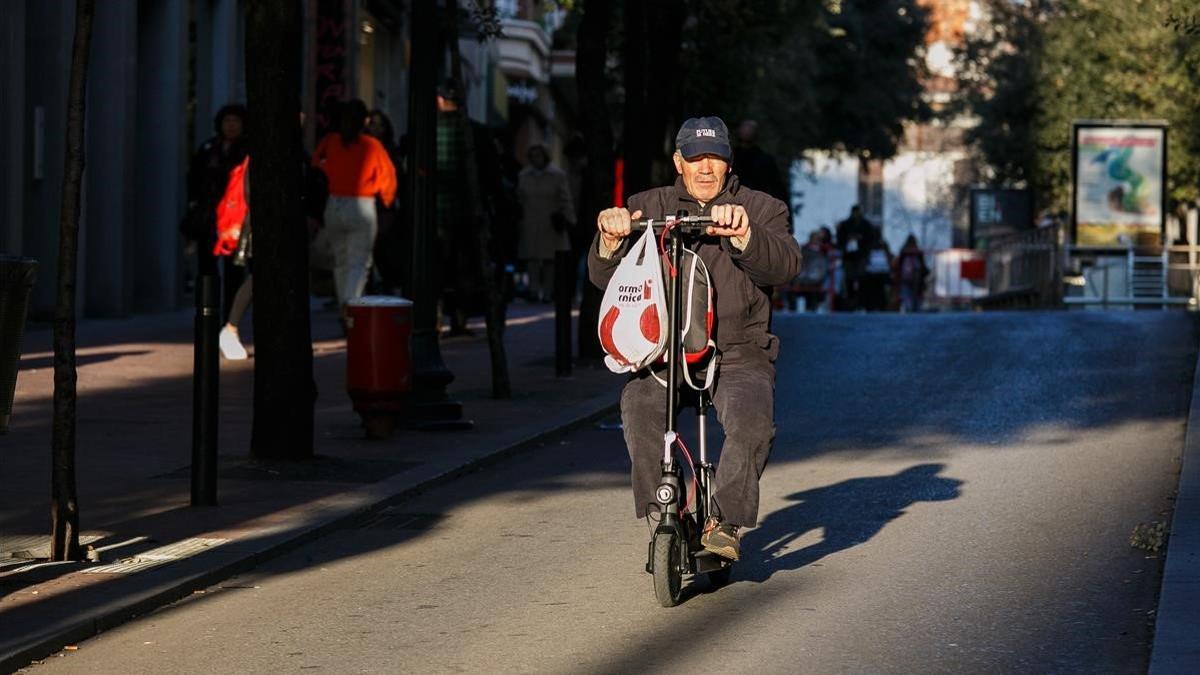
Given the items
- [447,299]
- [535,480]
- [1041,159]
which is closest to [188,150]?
[447,299]

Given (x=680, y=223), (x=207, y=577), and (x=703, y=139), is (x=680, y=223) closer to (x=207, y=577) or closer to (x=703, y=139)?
(x=703, y=139)

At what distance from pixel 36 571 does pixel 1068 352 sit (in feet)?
40.5

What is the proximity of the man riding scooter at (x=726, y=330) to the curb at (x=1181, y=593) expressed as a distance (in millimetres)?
1353

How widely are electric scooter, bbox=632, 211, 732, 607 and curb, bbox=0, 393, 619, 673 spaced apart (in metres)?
1.60

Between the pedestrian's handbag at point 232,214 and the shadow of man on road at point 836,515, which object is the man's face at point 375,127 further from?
the shadow of man on road at point 836,515

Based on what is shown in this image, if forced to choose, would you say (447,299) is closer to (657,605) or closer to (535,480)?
(535,480)

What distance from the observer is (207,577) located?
8.20 metres

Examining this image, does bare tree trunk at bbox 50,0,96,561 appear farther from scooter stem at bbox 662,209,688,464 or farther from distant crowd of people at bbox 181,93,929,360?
distant crowd of people at bbox 181,93,929,360

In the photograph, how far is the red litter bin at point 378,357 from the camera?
12.0 metres

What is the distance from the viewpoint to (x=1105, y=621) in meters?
7.44

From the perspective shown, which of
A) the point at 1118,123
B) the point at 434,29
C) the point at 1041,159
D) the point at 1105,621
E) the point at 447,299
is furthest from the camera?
the point at 1041,159

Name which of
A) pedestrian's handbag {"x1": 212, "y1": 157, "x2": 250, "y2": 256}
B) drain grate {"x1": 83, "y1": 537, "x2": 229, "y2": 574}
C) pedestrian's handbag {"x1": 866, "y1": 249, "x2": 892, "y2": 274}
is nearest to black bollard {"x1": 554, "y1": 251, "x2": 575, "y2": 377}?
pedestrian's handbag {"x1": 212, "y1": 157, "x2": 250, "y2": 256}

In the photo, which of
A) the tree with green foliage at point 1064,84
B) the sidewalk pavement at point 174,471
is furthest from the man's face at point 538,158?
the tree with green foliage at point 1064,84

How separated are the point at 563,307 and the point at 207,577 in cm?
875
